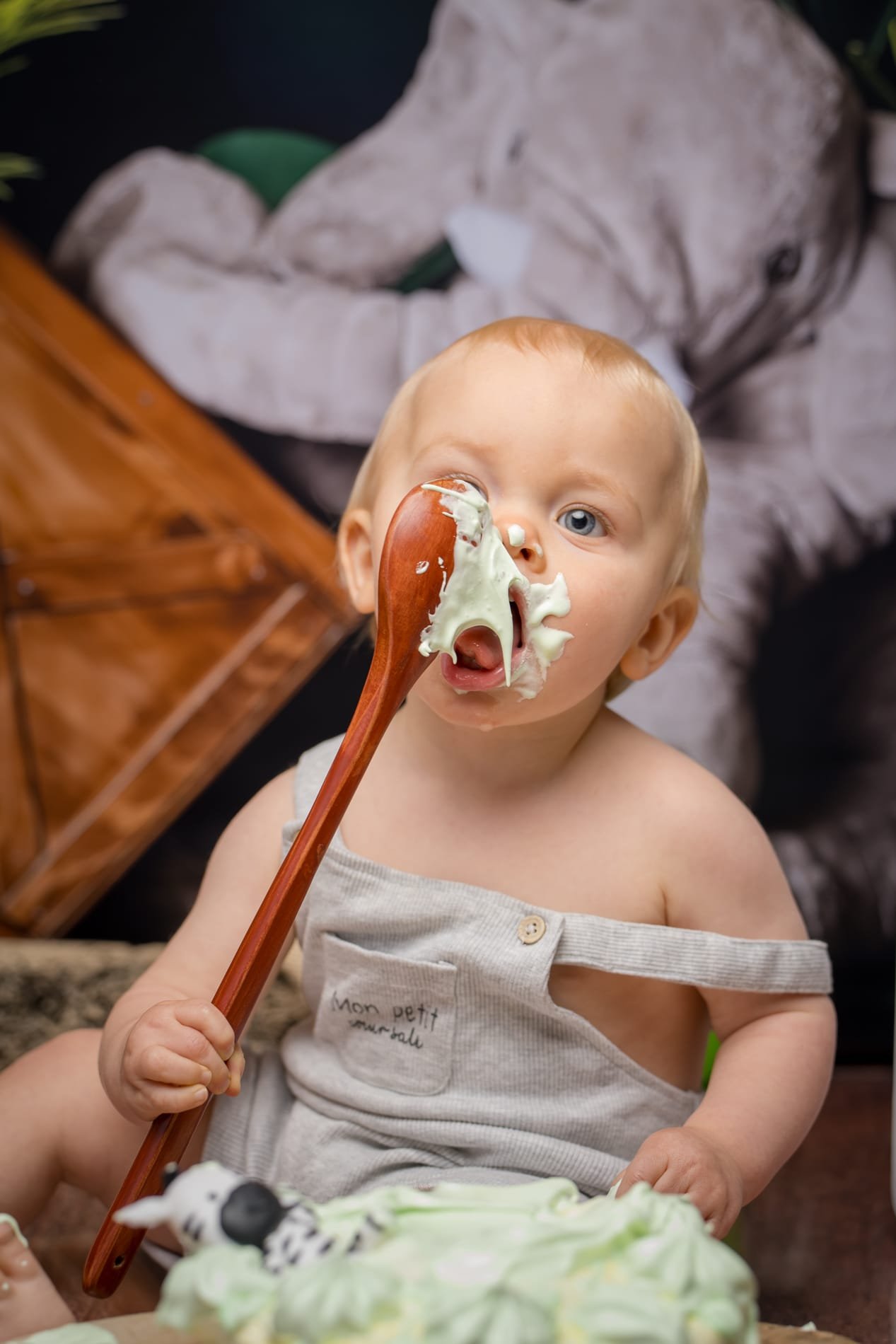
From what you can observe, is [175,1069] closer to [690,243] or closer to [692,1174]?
[692,1174]

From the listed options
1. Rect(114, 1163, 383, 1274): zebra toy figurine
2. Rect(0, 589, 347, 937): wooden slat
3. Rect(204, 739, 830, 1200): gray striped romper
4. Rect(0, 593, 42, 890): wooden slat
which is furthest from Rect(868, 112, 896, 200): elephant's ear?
Rect(114, 1163, 383, 1274): zebra toy figurine

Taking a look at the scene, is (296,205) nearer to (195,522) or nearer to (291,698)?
(195,522)

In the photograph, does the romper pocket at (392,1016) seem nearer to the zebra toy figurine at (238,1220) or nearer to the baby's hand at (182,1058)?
the baby's hand at (182,1058)

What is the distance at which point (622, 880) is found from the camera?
0.77 meters

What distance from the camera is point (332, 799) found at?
63 centimetres

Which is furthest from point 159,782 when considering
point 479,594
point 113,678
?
point 479,594

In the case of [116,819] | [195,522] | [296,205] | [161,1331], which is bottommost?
[116,819]

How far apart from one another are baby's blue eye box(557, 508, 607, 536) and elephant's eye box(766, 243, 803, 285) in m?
0.62

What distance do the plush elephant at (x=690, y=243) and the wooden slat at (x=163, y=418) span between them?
0.13 m

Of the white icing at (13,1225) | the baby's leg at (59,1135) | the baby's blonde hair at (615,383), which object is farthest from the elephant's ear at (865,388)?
the white icing at (13,1225)

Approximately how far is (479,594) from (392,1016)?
0.27m

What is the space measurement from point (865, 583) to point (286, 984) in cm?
65

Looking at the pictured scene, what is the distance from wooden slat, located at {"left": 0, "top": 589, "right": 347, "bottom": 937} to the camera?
52.2 inches

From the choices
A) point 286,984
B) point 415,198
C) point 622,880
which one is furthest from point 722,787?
point 415,198
